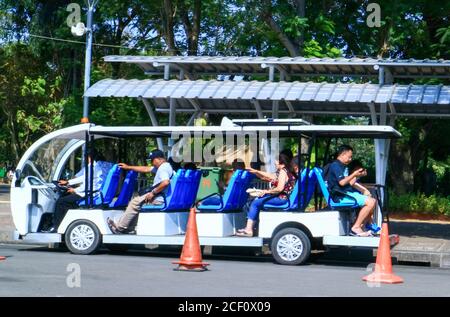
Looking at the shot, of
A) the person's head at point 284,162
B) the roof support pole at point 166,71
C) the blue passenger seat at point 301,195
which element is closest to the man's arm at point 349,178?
the blue passenger seat at point 301,195

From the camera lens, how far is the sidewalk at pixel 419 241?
49.7ft

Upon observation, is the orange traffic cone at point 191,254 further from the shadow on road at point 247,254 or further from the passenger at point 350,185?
the passenger at point 350,185

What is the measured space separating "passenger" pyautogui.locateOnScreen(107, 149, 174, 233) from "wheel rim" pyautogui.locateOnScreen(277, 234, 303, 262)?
221cm

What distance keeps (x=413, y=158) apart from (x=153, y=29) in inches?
462

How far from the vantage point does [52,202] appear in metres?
15.5

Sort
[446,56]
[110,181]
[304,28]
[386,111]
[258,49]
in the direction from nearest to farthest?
1. [110,181]
2. [386,111]
3. [304,28]
4. [446,56]
5. [258,49]

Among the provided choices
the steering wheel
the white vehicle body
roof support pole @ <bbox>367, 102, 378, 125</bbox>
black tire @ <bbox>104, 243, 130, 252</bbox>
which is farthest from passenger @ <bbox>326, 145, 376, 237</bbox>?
the steering wheel

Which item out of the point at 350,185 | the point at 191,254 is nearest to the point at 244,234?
the point at 350,185

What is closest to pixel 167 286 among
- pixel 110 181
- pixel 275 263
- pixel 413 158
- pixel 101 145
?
pixel 275 263

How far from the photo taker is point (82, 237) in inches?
577

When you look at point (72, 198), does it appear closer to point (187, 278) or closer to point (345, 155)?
point (187, 278)

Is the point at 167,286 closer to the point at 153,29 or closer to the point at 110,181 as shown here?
the point at 110,181

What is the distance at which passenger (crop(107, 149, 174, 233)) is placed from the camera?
14.5m

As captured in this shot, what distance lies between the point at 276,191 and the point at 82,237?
11.0ft
